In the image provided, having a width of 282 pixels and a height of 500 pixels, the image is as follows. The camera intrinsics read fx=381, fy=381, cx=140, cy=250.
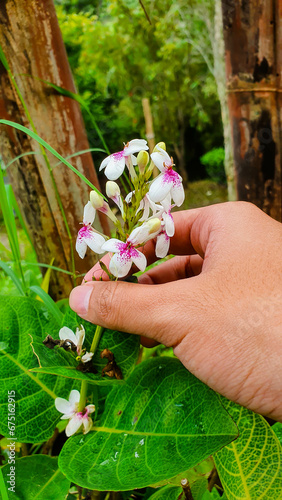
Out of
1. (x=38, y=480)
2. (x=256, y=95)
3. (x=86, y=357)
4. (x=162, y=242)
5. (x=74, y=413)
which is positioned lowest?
(x=38, y=480)

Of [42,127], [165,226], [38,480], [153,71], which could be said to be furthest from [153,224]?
[153,71]

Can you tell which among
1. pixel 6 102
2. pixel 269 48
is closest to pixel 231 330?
pixel 6 102

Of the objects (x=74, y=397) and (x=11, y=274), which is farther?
(x=11, y=274)

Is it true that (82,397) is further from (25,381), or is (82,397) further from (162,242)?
(162,242)

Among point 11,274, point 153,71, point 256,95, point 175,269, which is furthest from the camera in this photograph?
point 153,71

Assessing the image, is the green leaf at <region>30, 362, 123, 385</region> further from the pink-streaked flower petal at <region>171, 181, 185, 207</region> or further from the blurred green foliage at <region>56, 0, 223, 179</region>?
the blurred green foliage at <region>56, 0, 223, 179</region>

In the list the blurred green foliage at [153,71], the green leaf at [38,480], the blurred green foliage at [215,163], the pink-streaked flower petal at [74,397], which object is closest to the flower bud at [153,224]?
the pink-streaked flower petal at [74,397]

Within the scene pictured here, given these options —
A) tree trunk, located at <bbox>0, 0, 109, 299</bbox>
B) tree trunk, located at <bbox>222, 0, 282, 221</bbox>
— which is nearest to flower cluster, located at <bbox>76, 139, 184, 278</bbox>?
tree trunk, located at <bbox>0, 0, 109, 299</bbox>
